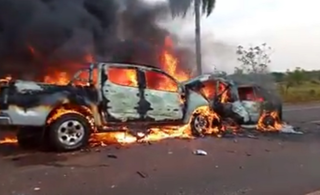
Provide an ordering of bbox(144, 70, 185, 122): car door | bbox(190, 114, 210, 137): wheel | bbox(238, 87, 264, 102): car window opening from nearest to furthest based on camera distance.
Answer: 1. bbox(144, 70, 185, 122): car door
2. bbox(190, 114, 210, 137): wheel
3. bbox(238, 87, 264, 102): car window opening

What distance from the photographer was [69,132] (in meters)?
8.61

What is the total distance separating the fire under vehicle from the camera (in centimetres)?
1206

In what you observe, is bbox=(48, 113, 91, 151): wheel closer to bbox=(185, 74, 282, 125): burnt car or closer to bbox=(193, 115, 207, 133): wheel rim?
bbox=(193, 115, 207, 133): wheel rim

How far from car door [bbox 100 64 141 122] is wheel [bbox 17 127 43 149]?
1.31 m

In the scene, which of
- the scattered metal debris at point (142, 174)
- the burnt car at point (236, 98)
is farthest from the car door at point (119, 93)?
the burnt car at point (236, 98)

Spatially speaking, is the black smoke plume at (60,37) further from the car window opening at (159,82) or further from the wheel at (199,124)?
the wheel at (199,124)

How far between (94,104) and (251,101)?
15.6 feet

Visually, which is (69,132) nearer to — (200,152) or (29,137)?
(29,137)

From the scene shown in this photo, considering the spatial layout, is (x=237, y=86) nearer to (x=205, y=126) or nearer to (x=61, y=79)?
(x=205, y=126)

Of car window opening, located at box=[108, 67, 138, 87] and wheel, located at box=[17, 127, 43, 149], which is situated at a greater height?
car window opening, located at box=[108, 67, 138, 87]

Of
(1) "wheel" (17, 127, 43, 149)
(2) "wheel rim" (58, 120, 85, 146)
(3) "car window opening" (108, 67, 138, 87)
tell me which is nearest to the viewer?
(2) "wheel rim" (58, 120, 85, 146)

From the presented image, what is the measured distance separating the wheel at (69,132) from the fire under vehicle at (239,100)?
3894 mm

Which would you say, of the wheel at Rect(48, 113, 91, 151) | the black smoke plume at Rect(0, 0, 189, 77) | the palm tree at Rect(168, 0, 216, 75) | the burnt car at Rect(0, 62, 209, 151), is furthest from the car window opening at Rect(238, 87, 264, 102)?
the palm tree at Rect(168, 0, 216, 75)

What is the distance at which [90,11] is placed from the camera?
53.4ft
